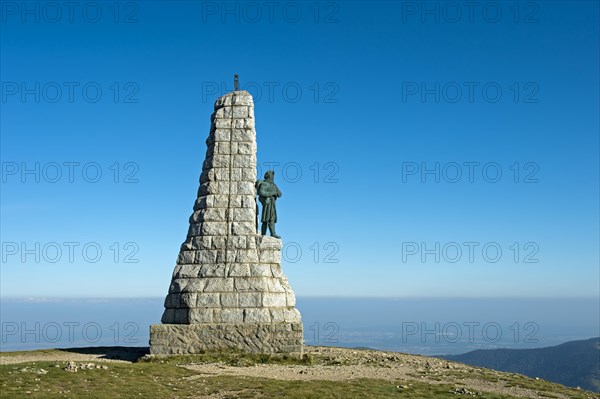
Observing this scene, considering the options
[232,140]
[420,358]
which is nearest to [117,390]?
[232,140]

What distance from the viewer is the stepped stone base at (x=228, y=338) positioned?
21562 millimetres

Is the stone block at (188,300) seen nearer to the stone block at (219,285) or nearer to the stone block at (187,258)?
the stone block at (219,285)

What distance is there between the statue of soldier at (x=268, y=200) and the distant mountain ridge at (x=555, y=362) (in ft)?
480

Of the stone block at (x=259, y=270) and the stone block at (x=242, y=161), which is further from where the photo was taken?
the stone block at (x=242, y=161)

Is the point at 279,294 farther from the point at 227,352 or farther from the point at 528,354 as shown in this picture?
the point at 528,354

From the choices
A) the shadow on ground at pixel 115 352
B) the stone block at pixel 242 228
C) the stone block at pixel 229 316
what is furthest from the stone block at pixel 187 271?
the shadow on ground at pixel 115 352

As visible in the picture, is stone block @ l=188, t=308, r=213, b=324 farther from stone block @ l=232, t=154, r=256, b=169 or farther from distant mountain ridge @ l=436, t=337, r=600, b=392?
distant mountain ridge @ l=436, t=337, r=600, b=392

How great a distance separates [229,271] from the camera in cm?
2272

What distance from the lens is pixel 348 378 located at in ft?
59.0

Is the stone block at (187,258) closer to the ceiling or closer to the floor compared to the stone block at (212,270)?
closer to the ceiling

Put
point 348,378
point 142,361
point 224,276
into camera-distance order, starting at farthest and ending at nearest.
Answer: point 224,276
point 142,361
point 348,378

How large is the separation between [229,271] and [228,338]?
106 inches

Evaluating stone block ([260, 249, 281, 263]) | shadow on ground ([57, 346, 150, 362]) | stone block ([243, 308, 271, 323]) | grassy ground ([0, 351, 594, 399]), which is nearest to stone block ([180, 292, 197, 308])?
stone block ([243, 308, 271, 323])

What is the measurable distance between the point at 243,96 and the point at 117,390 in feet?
46.6
